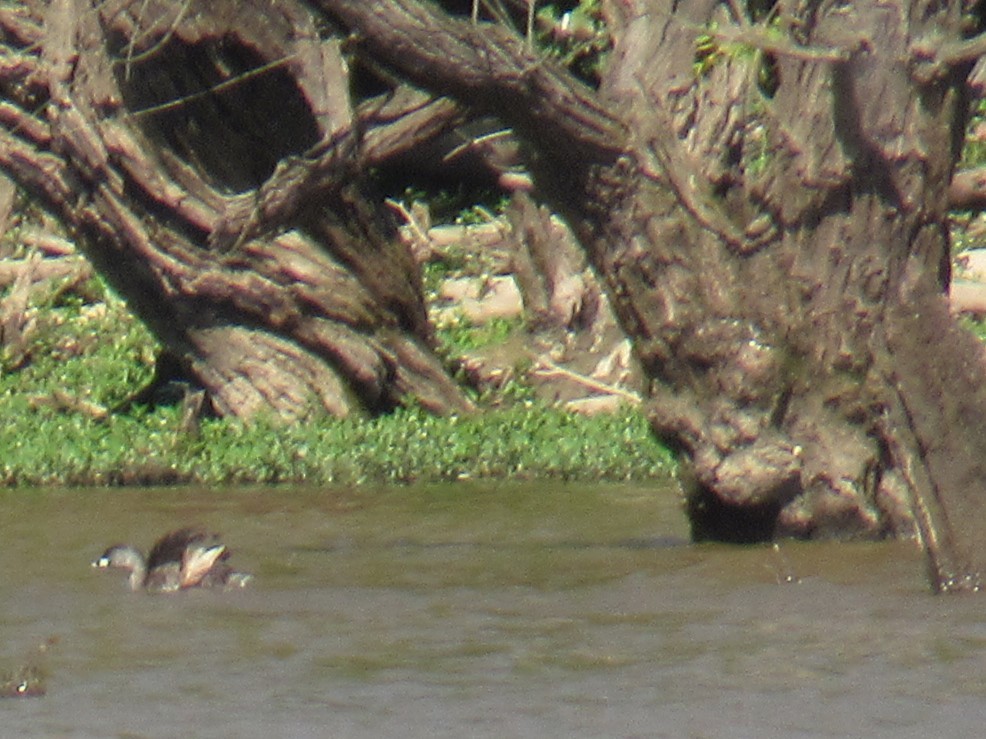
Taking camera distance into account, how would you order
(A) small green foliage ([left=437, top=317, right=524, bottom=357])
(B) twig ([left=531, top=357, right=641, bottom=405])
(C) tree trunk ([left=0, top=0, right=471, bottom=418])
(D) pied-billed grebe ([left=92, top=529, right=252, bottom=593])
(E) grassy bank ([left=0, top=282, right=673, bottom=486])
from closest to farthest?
(D) pied-billed grebe ([left=92, top=529, right=252, bottom=593]) < (E) grassy bank ([left=0, top=282, right=673, bottom=486]) < (C) tree trunk ([left=0, top=0, right=471, bottom=418]) < (B) twig ([left=531, top=357, right=641, bottom=405]) < (A) small green foliage ([left=437, top=317, right=524, bottom=357])

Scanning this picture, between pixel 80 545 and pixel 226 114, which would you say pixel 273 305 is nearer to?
pixel 226 114

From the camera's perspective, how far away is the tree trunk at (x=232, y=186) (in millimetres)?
12484

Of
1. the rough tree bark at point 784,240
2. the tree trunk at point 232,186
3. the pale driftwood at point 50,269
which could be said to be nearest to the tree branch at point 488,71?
the rough tree bark at point 784,240

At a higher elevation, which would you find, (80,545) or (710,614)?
(710,614)

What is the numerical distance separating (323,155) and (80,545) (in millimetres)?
3221

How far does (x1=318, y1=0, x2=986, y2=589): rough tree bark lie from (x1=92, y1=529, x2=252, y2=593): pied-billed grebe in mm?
1842

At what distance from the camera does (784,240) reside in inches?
334

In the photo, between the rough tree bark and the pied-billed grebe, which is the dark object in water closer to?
the pied-billed grebe

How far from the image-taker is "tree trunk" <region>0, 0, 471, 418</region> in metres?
12.5

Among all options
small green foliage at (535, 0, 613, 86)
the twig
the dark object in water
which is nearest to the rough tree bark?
the dark object in water

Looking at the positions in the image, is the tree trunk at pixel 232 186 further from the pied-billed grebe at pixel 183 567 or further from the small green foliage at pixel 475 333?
the pied-billed grebe at pixel 183 567

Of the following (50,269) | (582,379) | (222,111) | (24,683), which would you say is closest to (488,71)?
(24,683)

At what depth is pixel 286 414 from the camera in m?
13.2

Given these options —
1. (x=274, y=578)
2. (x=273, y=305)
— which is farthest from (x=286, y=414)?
(x=274, y=578)
